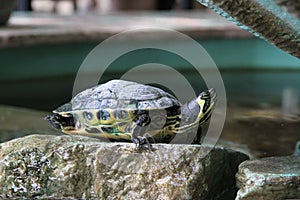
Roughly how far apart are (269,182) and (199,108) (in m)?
0.35

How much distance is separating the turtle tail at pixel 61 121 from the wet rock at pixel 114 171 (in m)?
0.11

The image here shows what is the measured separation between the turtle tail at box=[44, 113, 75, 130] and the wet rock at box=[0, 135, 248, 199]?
0.11 m

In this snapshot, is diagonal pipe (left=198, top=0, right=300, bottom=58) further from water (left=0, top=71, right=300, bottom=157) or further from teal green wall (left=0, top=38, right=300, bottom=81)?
teal green wall (left=0, top=38, right=300, bottom=81)

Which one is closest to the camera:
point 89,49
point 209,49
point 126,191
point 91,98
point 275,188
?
point 275,188

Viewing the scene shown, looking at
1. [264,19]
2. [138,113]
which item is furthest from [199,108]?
[264,19]

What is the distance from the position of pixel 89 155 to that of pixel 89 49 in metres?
2.90

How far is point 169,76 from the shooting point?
4848 millimetres

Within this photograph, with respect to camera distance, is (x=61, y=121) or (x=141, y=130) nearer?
(x=141, y=130)

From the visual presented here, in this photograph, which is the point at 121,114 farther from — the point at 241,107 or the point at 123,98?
the point at 241,107

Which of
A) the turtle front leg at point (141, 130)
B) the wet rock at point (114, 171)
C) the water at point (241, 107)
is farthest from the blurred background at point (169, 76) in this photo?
the turtle front leg at point (141, 130)

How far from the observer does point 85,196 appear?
1.82 m

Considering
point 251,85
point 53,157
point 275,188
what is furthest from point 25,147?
point 251,85

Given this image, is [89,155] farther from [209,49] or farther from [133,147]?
[209,49]

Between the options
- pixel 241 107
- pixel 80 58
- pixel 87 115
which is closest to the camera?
pixel 87 115
